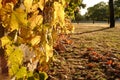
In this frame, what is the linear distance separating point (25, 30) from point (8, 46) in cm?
20

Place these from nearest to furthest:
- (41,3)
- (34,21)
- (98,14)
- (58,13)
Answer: (34,21), (41,3), (58,13), (98,14)

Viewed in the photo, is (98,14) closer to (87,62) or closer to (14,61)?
(87,62)

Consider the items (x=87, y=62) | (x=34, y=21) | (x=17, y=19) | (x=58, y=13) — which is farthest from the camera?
(x=87, y=62)

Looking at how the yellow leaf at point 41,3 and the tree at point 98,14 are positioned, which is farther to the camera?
the tree at point 98,14

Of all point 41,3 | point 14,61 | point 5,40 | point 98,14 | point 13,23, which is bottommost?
point 98,14

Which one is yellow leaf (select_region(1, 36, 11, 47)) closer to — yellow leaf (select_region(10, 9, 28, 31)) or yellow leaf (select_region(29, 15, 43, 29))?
yellow leaf (select_region(10, 9, 28, 31))

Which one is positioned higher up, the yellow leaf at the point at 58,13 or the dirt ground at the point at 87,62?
the yellow leaf at the point at 58,13

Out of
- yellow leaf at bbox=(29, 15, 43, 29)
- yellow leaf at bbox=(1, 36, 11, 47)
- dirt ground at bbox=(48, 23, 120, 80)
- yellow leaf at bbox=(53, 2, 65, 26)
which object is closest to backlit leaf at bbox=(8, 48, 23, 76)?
yellow leaf at bbox=(1, 36, 11, 47)

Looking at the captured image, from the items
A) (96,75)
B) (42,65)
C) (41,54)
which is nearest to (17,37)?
(41,54)

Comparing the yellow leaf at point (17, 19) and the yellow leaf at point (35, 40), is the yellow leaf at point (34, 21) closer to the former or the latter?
the yellow leaf at point (35, 40)

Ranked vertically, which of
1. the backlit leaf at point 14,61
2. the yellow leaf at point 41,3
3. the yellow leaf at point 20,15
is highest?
the yellow leaf at point 41,3

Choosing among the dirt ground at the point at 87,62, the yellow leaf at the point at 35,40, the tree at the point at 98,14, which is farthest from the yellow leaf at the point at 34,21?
the tree at the point at 98,14

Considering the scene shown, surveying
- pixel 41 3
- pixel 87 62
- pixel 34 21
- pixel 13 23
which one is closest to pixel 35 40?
pixel 34 21

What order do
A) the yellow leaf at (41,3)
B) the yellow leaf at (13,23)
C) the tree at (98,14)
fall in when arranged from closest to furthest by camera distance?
the yellow leaf at (13,23) < the yellow leaf at (41,3) < the tree at (98,14)
